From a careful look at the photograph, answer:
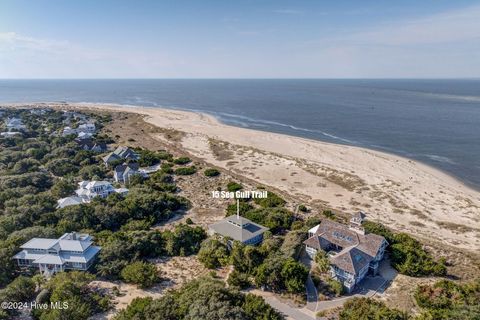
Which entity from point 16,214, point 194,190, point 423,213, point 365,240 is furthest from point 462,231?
point 16,214

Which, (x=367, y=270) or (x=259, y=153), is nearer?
(x=367, y=270)

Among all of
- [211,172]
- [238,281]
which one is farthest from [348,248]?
[211,172]

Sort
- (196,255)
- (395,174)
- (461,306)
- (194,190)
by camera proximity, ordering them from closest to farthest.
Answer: (461,306)
(196,255)
(194,190)
(395,174)

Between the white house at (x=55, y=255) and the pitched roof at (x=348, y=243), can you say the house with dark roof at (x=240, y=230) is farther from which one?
the white house at (x=55, y=255)

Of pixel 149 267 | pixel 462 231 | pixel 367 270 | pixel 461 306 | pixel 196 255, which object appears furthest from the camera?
pixel 462 231

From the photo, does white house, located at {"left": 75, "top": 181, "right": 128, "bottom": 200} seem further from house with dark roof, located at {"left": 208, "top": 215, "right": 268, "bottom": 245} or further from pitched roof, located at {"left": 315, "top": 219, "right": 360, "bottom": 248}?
pitched roof, located at {"left": 315, "top": 219, "right": 360, "bottom": 248}

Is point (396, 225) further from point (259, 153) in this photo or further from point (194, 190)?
point (259, 153)
